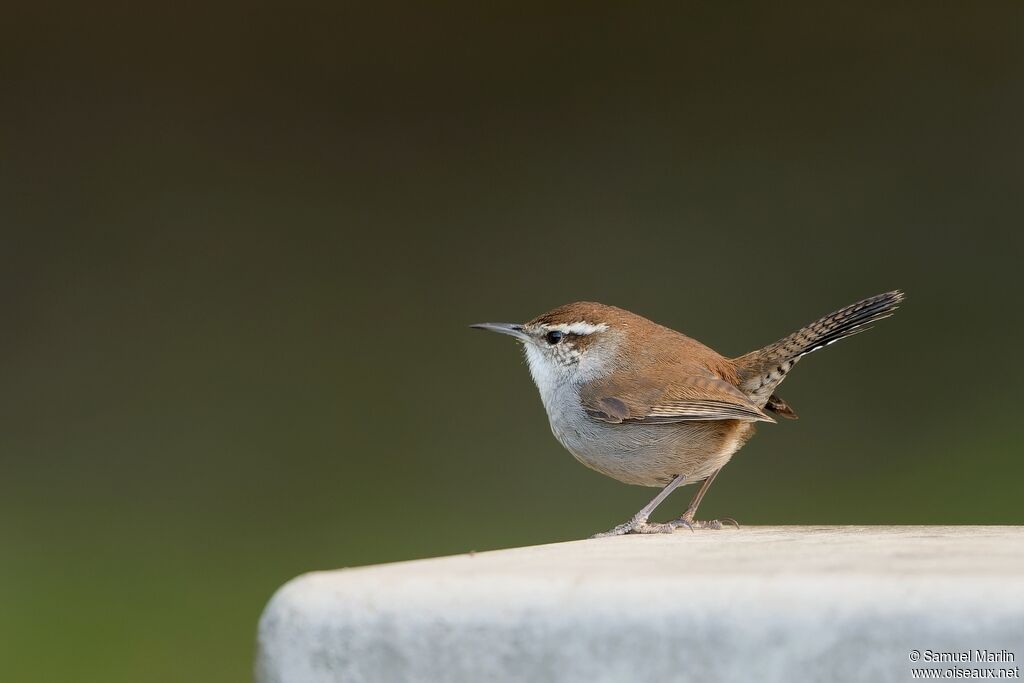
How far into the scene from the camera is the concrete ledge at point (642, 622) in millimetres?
1150

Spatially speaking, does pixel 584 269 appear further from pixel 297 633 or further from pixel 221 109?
pixel 297 633

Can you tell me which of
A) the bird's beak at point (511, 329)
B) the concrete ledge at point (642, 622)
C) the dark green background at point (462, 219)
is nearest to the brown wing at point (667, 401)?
the bird's beak at point (511, 329)

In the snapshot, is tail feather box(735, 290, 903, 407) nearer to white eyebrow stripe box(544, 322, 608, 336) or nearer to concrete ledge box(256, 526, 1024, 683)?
white eyebrow stripe box(544, 322, 608, 336)

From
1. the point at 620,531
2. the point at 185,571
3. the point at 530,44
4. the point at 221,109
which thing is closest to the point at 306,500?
the point at 185,571

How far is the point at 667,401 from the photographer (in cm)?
297

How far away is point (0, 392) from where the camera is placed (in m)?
5.84

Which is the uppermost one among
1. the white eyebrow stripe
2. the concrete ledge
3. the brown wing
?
the white eyebrow stripe

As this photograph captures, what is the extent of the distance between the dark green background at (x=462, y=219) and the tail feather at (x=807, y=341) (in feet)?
8.18

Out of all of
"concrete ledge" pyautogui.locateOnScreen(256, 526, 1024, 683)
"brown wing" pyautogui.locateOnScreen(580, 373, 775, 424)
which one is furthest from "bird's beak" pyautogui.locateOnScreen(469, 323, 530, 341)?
"concrete ledge" pyautogui.locateOnScreen(256, 526, 1024, 683)

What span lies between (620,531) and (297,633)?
159 cm

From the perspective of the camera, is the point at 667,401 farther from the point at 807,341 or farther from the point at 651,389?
the point at 807,341

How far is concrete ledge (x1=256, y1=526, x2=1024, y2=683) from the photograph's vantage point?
3.77 ft

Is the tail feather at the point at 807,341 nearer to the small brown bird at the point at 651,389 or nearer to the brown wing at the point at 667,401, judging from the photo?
the small brown bird at the point at 651,389

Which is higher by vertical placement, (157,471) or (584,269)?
(584,269)
